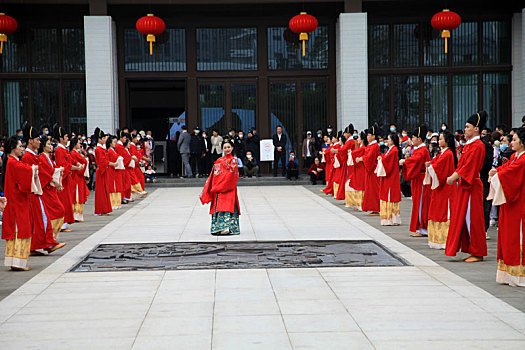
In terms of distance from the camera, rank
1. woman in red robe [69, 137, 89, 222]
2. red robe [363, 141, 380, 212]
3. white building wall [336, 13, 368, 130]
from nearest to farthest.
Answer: woman in red robe [69, 137, 89, 222] < red robe [363, 141, 380, 212] < white building wall [336, 13, 368, 130]

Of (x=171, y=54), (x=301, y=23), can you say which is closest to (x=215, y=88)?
(x=171, y=54)

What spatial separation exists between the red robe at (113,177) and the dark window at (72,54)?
750 cm

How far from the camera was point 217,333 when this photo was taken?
4676 millimetres

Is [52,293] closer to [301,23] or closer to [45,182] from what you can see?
[45,182]

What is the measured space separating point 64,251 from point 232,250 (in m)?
2.23

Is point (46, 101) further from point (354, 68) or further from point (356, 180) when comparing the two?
point (356, 180)

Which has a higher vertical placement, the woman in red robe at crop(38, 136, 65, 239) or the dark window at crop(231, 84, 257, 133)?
the dark window at crop(231, 84, 257, 133)

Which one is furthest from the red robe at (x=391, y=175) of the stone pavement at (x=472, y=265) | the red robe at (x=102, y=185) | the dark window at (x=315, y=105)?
the dark window at (x=315, y=105)

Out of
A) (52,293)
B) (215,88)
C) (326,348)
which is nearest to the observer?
(326,348)

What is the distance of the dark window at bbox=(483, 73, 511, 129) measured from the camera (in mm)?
20531

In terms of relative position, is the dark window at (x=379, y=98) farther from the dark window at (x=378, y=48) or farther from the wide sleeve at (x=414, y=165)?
the wide sleeve at (x=414, y=165)

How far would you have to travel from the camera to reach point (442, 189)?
839 cm

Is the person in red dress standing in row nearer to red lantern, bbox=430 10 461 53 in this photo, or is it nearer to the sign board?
red lantern, bbox=430 10 461 53

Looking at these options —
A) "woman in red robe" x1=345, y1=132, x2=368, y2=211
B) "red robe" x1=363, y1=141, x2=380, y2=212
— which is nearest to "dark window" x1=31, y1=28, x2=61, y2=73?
"woman in red robe" x1=345, y1=132, x2=368, y2=211
